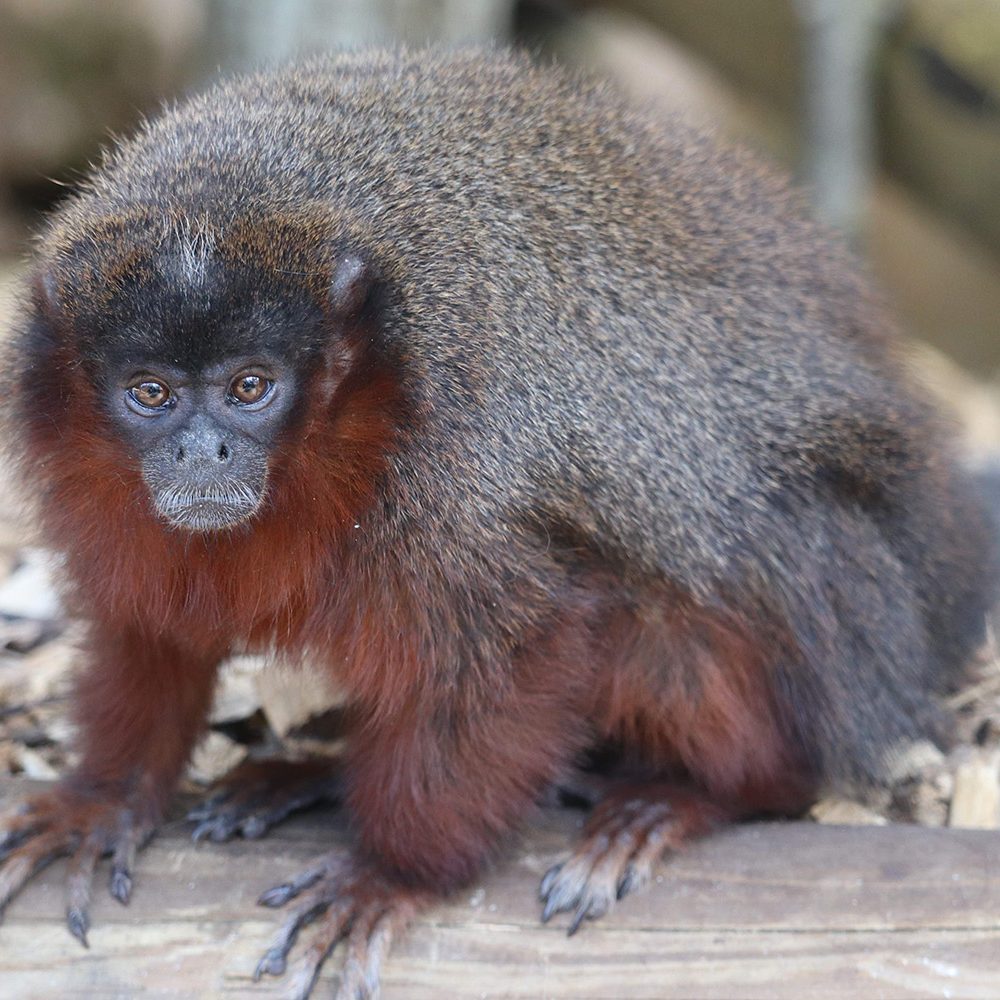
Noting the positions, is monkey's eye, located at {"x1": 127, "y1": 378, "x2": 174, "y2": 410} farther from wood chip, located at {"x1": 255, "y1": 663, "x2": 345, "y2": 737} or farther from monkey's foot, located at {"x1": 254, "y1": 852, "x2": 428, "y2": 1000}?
wood chip, located at {"x1": 255, "y1": 663, "x2": 345, "y2": 737}

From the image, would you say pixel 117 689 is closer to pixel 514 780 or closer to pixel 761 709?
pixel 514 780

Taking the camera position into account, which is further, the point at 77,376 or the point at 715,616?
the point at 715,616

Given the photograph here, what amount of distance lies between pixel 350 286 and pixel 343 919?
1358mm

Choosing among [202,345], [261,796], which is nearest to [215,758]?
[261,796]

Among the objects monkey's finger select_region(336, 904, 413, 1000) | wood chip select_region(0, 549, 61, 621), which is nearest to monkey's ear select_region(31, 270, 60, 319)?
monkey's finger select_region(336, 904, 413, 1000)

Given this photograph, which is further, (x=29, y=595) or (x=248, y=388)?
(x=29, y=595)

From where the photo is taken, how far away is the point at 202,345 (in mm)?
2701

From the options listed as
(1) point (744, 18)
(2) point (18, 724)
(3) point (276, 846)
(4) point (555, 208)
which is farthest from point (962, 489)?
(1) point (744, 18)

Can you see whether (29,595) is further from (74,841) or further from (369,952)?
(369,952)

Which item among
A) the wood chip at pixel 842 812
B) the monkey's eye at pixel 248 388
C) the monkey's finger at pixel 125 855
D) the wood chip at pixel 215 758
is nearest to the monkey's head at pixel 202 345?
the monkey's eye at pixel 248 388

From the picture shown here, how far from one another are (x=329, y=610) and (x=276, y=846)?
0.67 meters

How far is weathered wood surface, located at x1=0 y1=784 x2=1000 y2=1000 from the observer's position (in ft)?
9.56

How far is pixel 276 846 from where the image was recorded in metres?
3.35

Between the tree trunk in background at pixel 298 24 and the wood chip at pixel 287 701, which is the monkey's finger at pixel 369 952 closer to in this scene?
the wood chip at pixel 287 701
